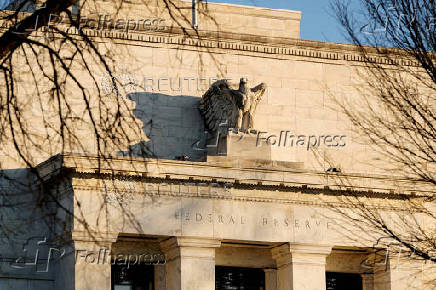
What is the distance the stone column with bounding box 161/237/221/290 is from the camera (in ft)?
96.0

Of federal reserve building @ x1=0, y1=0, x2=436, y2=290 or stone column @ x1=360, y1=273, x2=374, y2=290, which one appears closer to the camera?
federal reserve building @ x1=0, y1=0, x2=436, y2=290

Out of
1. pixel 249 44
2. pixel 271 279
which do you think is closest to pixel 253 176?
pixel 271 279

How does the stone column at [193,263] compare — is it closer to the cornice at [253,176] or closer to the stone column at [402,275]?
the cornice at [253,176]

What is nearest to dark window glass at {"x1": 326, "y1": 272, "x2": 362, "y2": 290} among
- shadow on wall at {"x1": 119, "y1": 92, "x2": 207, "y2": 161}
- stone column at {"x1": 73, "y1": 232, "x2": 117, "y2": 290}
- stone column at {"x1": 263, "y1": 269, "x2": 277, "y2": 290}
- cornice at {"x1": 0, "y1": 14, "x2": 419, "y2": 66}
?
stone column at {"x1": 263, "y1": 269, "x2": 277, "y2": 290}

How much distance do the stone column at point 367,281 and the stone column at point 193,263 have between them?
5.39 meters

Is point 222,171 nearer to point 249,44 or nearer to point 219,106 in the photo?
point 219,106

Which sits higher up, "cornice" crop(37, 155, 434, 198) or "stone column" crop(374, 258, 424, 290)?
"cornice" crop(37, 155, 434, 198)

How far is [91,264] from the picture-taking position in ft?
92.4

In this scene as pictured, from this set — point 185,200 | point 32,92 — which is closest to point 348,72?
point 185,200

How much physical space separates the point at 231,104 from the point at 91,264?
628 cm

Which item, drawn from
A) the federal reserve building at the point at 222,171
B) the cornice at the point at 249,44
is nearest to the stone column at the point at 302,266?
the federal reserve building at the point at 222,171

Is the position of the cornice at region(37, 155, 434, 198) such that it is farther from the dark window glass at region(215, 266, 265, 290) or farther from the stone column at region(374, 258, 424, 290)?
the dark window glass at region(215, 266, 265, 290)

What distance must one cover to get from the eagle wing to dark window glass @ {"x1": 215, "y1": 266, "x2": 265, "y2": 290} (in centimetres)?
409

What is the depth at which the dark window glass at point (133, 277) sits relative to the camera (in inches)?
1214
